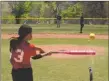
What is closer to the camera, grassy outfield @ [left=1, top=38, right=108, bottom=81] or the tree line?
grassy outfield @ [left=1, top=38, right=108, bottom=81]

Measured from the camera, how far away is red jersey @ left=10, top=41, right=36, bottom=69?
20.4 ft

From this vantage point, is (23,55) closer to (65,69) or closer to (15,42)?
(15,42)

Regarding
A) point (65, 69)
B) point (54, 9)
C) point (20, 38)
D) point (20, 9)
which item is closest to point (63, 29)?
point (20, 9)

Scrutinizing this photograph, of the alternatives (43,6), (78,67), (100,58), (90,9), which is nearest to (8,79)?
(78,67)

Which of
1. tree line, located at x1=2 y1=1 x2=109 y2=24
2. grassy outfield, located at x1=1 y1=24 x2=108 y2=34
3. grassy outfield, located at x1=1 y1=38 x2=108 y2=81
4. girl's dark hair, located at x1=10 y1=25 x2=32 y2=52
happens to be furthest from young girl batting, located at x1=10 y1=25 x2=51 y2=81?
tree line, located at x1=2 y1=1 x2=109 y2=24

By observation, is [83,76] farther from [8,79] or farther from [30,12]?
[30,12]

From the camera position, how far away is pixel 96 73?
1205 cm

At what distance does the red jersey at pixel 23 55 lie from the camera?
622 centimetres

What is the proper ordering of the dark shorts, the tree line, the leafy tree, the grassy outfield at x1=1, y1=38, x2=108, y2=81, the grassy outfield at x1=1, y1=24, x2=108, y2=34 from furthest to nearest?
the tree line
the leafy tree
the grassy outfield at x1=1, y1=24, x2=108, y2=34
the grassy outfield at x1=1, y1=38, x2=108, y2=81
the dark shorts

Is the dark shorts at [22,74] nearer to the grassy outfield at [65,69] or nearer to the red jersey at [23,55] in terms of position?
the red jersey at [23,55]

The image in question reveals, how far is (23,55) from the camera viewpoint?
6227mm

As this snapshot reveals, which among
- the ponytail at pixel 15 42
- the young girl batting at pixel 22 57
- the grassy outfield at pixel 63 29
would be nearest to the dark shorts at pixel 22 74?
the young girl batting at pixel 22 57

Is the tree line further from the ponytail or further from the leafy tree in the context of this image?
the ponytail

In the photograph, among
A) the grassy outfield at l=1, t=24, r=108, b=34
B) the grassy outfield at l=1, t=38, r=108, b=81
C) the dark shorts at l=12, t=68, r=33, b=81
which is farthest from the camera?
the grassy outfield at l=1, t=24, r=108, b=34
